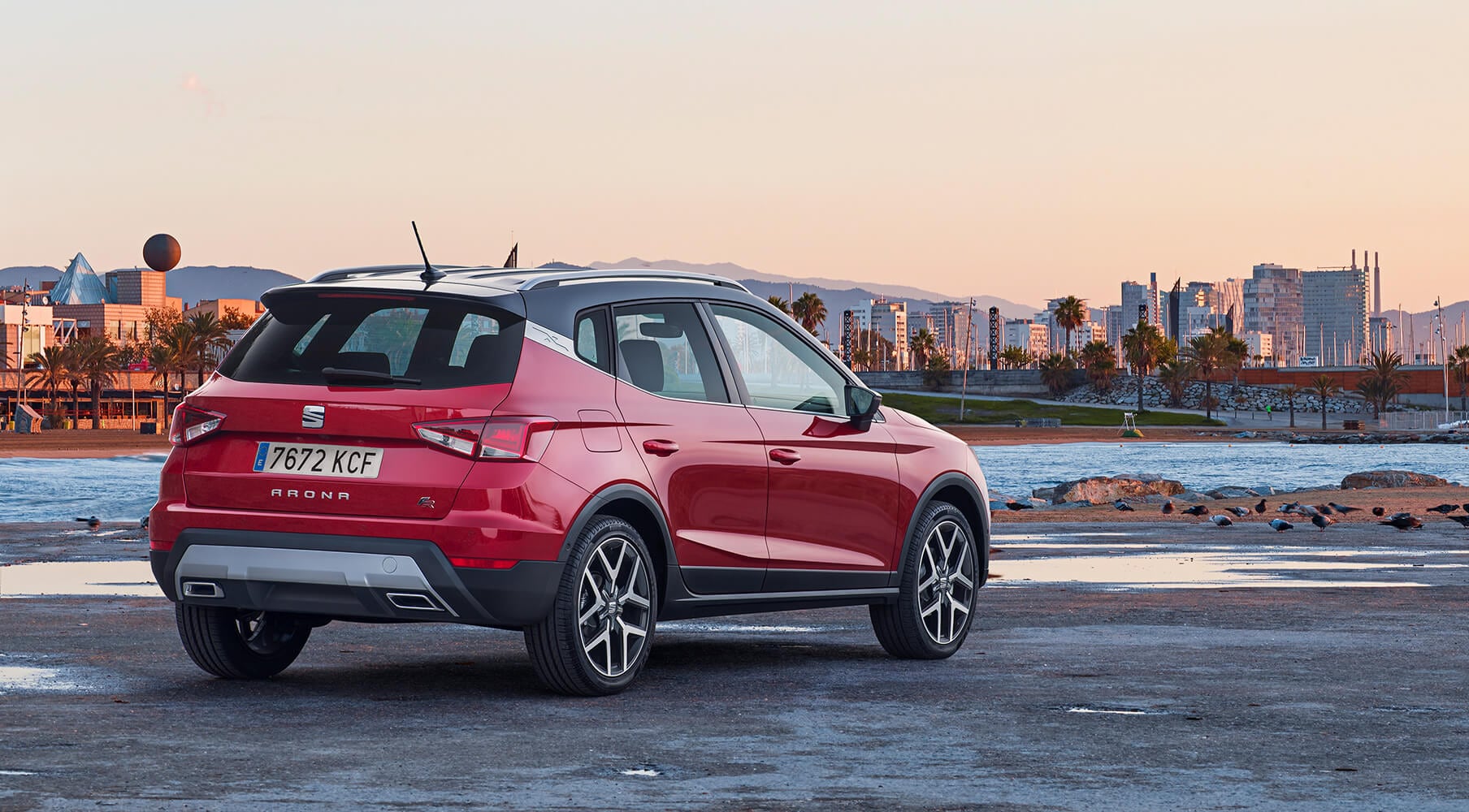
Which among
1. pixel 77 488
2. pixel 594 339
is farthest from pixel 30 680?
pixel 77 488

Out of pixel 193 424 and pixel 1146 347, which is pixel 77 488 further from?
pixel 1146 347

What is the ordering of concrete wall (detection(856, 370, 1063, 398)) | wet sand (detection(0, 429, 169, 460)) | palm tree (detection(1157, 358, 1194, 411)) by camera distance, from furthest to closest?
concrete wall (detection(856, 370, 1063, 398)) < palm tree (detection(1157, 358, 1194, 411)) < wet sand (detection(0, 429, 169, 460))

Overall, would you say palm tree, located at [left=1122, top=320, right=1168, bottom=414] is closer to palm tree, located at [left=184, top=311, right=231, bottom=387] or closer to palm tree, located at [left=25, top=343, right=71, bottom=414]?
palm tree, located at [left=184, top=311, right=231, bottom=387]

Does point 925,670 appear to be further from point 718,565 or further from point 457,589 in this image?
point 457,589

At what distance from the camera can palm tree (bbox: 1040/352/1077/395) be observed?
184 m

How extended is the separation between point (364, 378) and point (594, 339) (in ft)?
3.52

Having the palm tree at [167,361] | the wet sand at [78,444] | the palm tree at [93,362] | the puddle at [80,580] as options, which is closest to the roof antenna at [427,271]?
the puddle at [80,580]

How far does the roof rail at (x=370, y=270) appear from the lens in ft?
28.1

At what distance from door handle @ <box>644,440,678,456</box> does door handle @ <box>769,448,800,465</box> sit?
2.34 ft

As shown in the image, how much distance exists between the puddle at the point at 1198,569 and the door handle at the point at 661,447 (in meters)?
6.58

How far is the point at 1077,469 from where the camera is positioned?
6084cm

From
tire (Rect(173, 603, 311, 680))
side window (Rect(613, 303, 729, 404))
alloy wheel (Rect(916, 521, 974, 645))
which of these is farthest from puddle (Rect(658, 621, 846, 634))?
tire (Rect(173, 603, 311, 680))

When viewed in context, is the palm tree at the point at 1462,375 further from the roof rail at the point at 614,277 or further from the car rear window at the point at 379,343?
the car rear window at the point at 379,343

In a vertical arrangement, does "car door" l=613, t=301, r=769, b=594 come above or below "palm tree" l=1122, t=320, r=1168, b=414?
below
